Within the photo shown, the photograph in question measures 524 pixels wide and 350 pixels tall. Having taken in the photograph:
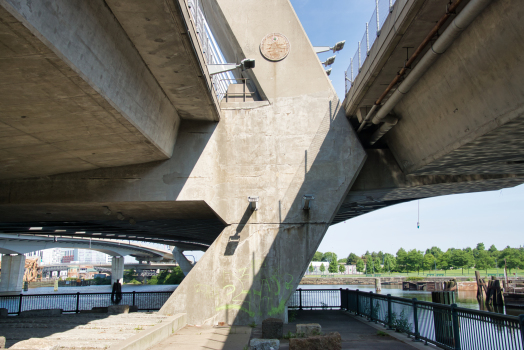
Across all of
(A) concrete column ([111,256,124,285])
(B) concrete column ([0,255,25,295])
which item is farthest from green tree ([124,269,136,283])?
(B) concrete column ([0,255,25,295])

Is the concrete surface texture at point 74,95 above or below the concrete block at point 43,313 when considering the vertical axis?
above

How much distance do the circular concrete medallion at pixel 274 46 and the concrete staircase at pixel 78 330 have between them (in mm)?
11607

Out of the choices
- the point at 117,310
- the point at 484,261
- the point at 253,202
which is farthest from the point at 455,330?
the point at 484,261

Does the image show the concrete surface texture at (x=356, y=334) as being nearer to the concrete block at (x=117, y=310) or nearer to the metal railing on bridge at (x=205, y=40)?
the concrete block at (x=117, y=310)

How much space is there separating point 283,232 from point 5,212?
13777 mm

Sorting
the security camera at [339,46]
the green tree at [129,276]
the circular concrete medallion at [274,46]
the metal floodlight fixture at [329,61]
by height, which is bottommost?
the green tree at [129,276]

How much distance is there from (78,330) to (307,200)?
934cm

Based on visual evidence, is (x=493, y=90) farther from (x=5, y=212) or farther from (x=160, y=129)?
(x=5, y=212)

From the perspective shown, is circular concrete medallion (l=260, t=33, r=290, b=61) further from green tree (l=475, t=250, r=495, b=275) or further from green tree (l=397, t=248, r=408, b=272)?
green tree (l=475, t=250, r=495, b=275)

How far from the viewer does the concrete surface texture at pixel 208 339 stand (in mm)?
11180

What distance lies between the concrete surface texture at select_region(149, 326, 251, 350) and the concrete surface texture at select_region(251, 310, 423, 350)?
2.24ft

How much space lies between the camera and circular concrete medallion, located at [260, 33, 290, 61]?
58.0 ft

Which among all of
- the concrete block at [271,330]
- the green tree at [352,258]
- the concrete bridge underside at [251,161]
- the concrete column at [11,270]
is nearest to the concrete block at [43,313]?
the concrete bridge underside at [251,161]

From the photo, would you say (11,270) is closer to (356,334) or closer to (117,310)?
(117,310)
